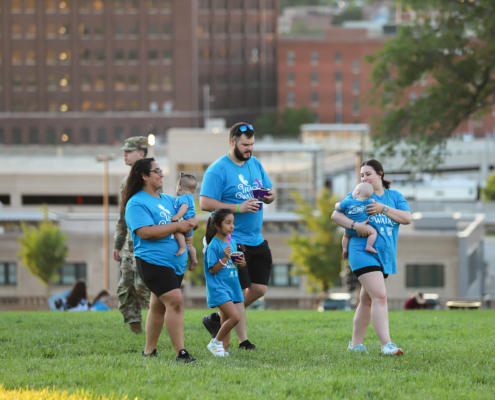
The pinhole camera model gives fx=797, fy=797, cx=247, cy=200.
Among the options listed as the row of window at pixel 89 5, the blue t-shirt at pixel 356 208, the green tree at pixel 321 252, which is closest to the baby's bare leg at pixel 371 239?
the blue t-shirt at pixel 356 208

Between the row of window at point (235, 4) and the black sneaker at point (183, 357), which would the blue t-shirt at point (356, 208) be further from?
the row of window at point (235, 4)

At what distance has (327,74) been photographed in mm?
121500

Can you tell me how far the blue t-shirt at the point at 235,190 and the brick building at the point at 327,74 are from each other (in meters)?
114

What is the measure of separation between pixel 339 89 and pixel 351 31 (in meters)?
9.03

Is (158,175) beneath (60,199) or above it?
above

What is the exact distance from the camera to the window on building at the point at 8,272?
43156 millimetres

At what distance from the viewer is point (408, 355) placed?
827 centimetres

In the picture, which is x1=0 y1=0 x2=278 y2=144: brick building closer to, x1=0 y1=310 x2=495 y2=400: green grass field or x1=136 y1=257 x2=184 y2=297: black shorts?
x1=0 y1=310 x2=495 y2=400: green grass field

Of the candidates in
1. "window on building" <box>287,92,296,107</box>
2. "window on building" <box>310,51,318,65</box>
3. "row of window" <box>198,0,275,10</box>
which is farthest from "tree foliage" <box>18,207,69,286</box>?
"window on building" <box>310,51,318,65</box>

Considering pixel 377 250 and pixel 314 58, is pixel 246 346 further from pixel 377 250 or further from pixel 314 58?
pixel 314 58

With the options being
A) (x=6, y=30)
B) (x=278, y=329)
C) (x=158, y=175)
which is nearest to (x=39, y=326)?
(x=278, y=329)

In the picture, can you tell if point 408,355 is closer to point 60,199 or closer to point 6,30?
point 60,199

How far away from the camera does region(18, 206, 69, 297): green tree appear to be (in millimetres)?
38750

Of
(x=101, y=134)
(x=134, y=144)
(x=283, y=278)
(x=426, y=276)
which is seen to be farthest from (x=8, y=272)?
(x=101, y=134)
